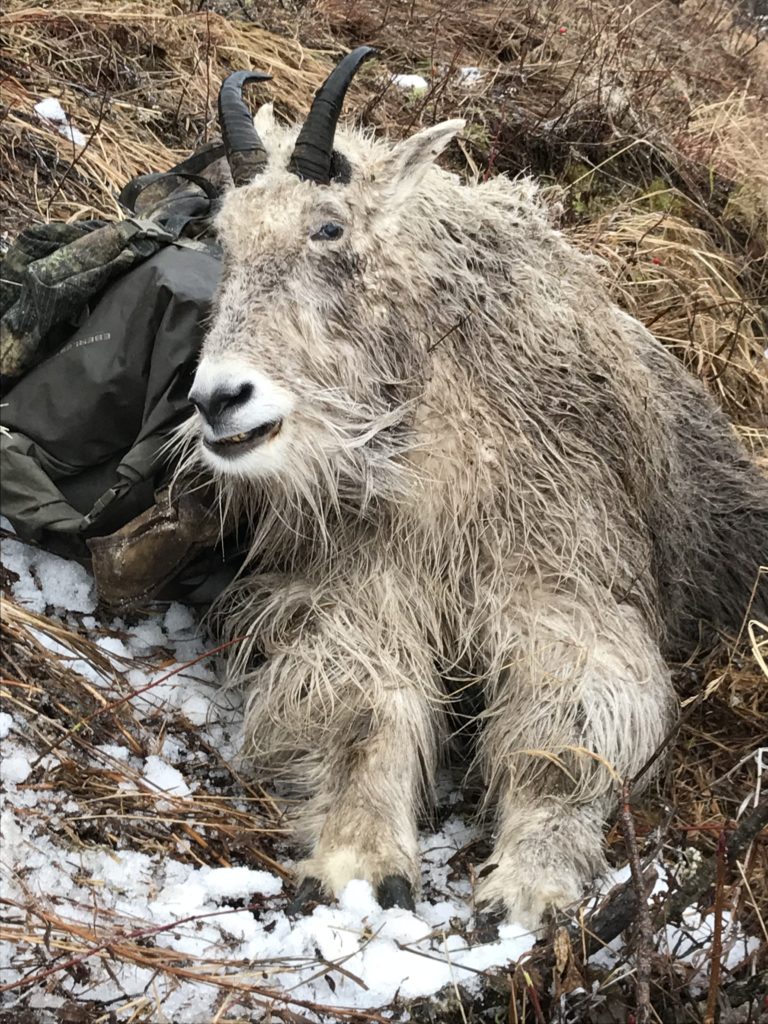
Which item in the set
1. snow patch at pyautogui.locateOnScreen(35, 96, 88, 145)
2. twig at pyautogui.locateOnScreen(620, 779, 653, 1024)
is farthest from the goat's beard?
snow patch at pyautogui.locateOnScreen(35, 96, 88, 145)

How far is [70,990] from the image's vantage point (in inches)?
95.3

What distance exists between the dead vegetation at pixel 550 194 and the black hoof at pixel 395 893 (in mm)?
331

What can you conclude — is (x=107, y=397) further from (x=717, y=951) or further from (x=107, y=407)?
(x=717, y=951)

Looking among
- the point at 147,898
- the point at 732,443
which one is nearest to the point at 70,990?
the point at 147,898

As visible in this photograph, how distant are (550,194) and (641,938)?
15.1 feet

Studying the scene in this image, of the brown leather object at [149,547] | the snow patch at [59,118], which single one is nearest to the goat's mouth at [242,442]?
the brown leather object at [149,547]

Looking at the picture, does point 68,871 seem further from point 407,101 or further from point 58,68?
point 407,101

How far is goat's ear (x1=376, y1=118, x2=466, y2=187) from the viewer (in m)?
3.38

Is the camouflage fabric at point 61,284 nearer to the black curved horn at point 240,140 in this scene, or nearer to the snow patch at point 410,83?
the black curved horn at point 240,140

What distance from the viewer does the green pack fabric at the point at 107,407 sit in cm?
360

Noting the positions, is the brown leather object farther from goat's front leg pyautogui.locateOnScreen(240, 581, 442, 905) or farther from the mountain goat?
goat's front leg pyautogui.locateOnScreen(240, 581, 442, 905)

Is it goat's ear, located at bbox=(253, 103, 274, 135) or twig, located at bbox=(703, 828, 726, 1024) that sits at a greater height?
goat's ear, located at bbox=(253, 103, 274, 135)

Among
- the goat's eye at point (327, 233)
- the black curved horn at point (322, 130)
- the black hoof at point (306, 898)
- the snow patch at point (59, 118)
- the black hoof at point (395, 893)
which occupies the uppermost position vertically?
the black curved horn at point (322, 130)

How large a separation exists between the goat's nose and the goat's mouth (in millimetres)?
97
